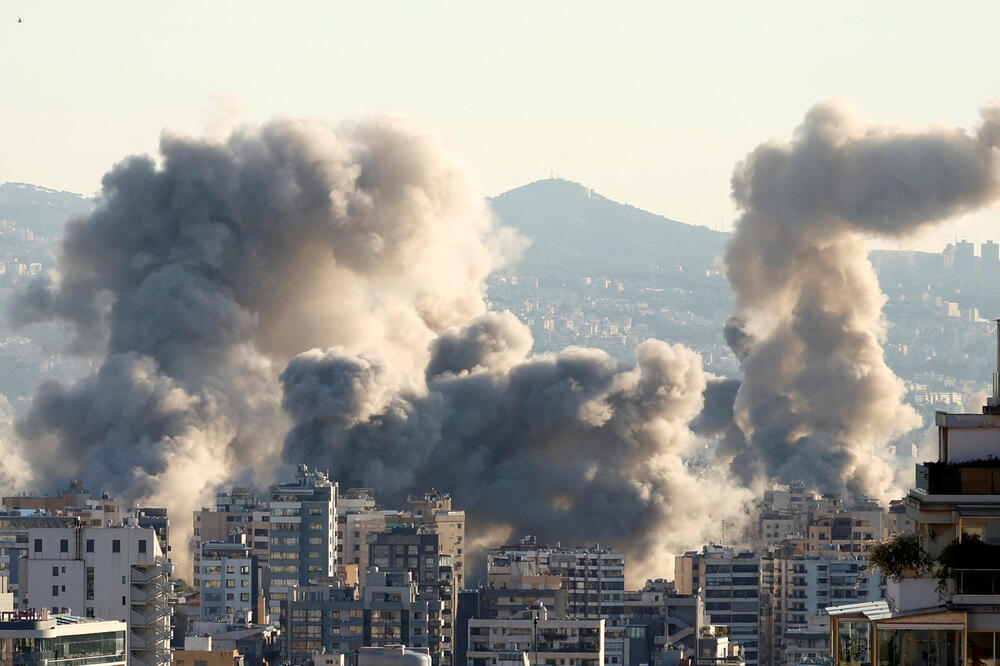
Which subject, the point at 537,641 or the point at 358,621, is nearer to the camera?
the point at 537,641

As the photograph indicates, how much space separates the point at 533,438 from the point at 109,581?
185 feet

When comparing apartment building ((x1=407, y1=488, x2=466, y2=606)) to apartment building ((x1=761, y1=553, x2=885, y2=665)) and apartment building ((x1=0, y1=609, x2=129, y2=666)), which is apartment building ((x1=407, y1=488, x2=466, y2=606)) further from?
apartment building ((x1=0, y1=609, x2=129, y2=666))

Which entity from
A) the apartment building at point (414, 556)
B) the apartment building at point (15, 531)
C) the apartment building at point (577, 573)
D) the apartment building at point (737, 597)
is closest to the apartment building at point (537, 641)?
the apartment building at point (737, 597)

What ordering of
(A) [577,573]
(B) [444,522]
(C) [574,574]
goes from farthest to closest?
1. (B) [444,522]
2. (A) [577,573]
3. (C) [574,574]

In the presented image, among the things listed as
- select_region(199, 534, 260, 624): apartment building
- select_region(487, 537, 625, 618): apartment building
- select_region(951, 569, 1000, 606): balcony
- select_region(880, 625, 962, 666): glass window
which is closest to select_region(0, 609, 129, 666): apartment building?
select_region(880, 625, 962, 666): glass window

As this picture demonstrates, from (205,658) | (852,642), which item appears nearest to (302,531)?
(205,658)

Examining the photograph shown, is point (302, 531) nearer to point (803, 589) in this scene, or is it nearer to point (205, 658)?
point (803, 589)

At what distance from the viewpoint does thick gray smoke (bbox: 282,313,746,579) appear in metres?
98.5

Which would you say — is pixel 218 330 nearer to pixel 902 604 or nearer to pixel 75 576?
pixel 75 576

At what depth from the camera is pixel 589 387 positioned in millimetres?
102438

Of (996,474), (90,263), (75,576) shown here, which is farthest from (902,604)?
(90,263)

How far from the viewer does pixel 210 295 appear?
336 ft

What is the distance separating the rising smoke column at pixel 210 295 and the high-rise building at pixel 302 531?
5950mm

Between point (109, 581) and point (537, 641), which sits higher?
point (109, 581)
